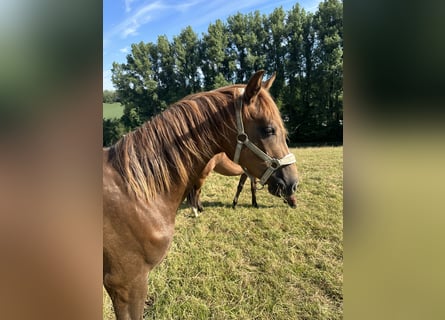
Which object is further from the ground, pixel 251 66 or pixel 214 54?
pixel 214 54

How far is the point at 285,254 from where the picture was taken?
2.60m

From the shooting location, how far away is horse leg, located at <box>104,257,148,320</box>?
1335mm

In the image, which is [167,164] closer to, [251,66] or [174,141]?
[174,141]

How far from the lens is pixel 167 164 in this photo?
1439 mm

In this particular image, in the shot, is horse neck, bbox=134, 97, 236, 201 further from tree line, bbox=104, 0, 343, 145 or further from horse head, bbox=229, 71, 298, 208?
tree line, bbox=104, 0, 343, 145

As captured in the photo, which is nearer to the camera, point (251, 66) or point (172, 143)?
point (172, 143)

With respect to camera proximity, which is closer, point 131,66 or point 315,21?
point 315,21

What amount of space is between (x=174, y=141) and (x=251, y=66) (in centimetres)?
141

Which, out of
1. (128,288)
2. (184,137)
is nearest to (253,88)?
(184,137)

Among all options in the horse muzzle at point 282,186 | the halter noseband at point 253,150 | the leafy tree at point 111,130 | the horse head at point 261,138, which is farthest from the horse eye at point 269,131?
the leafy tree at point 111,130

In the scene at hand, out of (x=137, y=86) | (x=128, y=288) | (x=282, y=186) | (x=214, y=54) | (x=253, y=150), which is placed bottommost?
(x=128, y=288)
